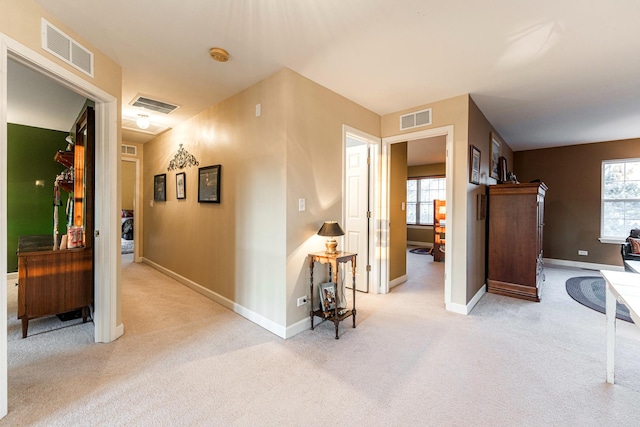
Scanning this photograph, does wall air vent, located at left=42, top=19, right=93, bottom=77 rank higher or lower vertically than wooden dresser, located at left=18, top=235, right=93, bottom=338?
higher

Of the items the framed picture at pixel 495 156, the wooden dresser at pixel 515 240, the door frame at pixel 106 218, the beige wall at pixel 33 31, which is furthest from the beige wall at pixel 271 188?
the wooden dresser at pixel 515 240

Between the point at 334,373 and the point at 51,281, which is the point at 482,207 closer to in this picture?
the point at 334,373

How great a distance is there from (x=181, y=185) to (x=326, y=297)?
285 cm

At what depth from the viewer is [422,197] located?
27.3 ft

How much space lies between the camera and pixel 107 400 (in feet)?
5.68

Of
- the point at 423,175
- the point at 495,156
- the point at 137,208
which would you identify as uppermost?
the point at 423,175

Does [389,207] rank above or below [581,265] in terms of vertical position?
above

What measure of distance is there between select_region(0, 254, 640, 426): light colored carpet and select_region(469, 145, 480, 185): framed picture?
1595mm

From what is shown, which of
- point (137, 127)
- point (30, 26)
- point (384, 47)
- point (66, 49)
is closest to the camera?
point (30, 26)

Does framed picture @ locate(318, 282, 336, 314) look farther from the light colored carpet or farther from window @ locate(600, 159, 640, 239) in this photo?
window @ locate(600, 159, 640, 239)

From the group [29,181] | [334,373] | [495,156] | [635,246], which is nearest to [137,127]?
[29,181]

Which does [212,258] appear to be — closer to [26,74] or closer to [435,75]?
[26,74]

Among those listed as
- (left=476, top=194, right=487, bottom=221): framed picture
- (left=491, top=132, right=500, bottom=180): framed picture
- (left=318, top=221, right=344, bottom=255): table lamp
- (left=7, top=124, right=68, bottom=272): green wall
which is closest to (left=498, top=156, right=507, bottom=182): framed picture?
(left=491, top=132, right=500, bottom=180): framed picture

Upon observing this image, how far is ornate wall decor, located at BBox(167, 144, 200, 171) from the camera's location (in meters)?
3.99
